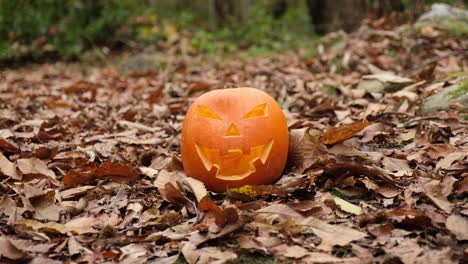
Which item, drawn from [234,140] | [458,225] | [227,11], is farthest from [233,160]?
[227,11]

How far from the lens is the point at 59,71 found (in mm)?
8422

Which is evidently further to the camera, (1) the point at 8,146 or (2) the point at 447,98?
(2) the point at 447,98

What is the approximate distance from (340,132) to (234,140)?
0.67 metres

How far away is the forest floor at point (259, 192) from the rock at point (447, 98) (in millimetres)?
102

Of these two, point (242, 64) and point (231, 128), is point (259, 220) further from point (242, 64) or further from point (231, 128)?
point (242, 64)

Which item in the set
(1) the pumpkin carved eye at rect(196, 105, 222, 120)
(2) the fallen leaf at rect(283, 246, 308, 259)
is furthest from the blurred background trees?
(2) the fallen leaf at rect(283, 246, 308, 259)

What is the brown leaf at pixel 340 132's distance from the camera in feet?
8.69

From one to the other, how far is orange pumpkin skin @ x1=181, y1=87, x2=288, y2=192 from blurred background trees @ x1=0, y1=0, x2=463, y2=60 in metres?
6.34

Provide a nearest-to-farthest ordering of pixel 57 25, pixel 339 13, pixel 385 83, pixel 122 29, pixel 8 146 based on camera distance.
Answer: pixel 8 146 < pixel 385 83 < pixel 339 13 < pixel 57 25 < pixel 122 29

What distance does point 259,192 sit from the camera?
89.0 inches

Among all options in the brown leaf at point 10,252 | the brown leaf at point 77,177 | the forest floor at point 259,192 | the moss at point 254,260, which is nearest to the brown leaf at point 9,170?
the forest floor at point 259,192

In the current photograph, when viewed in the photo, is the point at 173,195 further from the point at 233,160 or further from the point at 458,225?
the point at 458,225

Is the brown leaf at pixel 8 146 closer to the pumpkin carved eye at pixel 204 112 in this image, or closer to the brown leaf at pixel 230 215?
the pumpkin carved eye at pixel 204 112

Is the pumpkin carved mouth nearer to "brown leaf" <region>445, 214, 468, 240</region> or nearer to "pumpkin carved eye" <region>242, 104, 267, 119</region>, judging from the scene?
"pumpkin carved eye" <region>242, 104, 267, 119</region>
